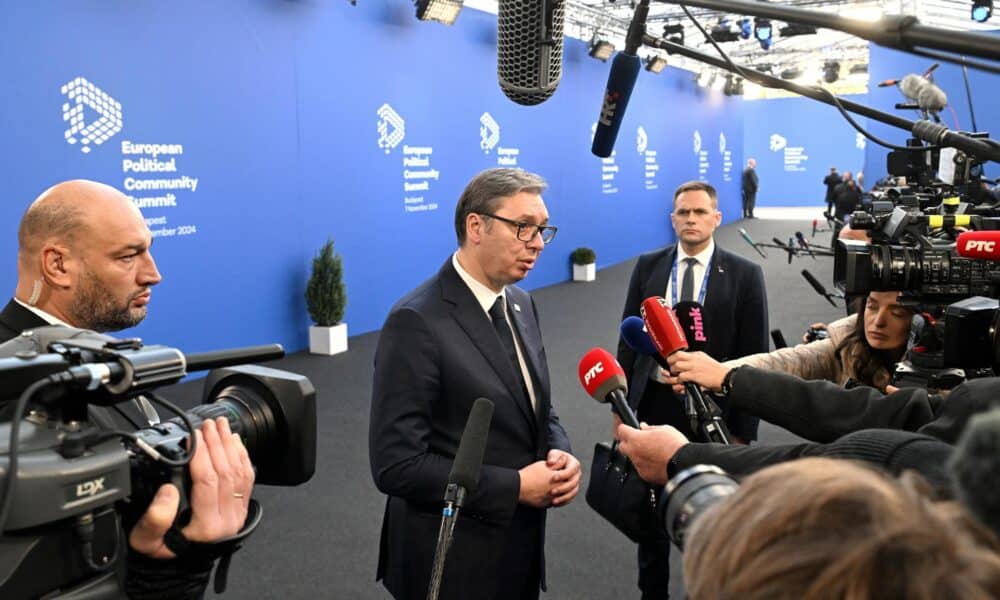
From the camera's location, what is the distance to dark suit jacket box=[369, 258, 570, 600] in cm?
186

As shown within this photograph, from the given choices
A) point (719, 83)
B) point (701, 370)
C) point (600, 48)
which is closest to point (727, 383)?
point (701, 370)

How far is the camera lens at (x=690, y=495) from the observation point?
72cm

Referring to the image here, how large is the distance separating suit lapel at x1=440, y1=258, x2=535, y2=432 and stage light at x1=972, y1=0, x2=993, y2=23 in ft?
33.2

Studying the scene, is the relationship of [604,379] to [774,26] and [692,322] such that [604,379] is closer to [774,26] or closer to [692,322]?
[692,322]

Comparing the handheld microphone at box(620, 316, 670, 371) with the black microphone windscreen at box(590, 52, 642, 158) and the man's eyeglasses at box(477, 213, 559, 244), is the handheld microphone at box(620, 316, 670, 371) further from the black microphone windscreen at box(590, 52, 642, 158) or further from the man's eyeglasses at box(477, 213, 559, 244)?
the black microphone windscreen at box(590, 52, 642, 158)

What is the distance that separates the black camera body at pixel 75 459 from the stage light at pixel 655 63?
A: 12952mm

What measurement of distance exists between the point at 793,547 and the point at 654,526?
4.57 ft

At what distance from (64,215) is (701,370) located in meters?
1.37

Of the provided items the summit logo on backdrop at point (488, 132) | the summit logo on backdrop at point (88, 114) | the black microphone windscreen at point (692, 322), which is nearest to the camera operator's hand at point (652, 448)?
the black microphone windscreen at point (692, 322)

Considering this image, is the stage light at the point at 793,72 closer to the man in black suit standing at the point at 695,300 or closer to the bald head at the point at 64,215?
the man in black suit standing at the point at 695,300

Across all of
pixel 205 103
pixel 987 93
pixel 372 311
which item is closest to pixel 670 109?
pixel 987 93

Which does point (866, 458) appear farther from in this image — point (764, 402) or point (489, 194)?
point (489, 194)

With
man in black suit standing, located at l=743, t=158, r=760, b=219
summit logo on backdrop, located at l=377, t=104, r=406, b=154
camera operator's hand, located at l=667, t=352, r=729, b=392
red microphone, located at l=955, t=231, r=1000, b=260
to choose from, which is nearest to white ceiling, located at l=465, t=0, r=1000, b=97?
summit logo on backdrop, located at l=377, t=104, r=406, b=154

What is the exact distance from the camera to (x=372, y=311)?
8.04 meters
